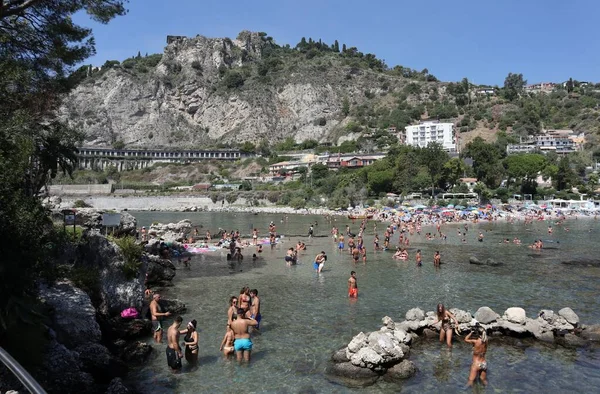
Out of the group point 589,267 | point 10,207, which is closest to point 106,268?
point 10,207

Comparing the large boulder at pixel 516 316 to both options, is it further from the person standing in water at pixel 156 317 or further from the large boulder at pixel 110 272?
the large boulder at pixel 110 272

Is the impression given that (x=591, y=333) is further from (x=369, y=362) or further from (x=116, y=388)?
(x=116, y=388)

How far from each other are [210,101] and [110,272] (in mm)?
→ 150396

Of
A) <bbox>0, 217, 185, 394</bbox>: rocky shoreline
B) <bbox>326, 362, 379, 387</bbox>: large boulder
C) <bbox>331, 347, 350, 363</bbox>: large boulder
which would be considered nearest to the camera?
<bbox>0, 217, 185, 394</bbox>: rocky shoreline

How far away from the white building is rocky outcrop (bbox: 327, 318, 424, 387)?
114 meters

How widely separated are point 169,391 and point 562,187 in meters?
84.7

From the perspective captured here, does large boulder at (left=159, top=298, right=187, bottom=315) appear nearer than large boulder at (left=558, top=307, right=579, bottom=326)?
No

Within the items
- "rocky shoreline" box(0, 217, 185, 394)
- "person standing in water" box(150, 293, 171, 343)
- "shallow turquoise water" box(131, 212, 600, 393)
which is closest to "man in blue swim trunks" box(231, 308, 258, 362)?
"shallow turquoise water" box(131, 212, 600, 393)

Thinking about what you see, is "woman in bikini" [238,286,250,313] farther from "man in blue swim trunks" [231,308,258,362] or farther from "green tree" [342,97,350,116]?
"green tree" [342,97,350,116]

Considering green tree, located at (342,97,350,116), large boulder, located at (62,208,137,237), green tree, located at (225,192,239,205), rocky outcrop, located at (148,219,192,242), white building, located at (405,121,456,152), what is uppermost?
green tree, located at (342,97,350,116)

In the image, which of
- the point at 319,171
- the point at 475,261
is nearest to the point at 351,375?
the point at 475,261

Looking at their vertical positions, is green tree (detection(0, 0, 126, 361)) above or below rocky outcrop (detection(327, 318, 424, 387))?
above

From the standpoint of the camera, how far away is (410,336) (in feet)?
38.8

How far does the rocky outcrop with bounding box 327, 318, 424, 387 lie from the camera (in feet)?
32.3
